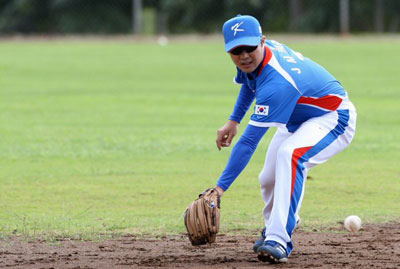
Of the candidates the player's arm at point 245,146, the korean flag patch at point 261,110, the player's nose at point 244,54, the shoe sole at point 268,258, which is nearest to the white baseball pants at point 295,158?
the shoe sole at point 268,258

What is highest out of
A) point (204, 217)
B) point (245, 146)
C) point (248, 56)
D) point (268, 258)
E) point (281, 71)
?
point (248, 56)

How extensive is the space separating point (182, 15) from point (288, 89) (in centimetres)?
4272

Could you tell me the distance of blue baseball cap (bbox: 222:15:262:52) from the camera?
564 centimetres

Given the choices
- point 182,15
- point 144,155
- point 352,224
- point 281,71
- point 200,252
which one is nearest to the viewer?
point 281,71

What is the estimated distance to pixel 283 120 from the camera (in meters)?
5.70

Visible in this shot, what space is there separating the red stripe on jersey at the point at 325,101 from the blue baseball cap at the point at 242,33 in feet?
2.01

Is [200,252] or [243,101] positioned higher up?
[243,101]

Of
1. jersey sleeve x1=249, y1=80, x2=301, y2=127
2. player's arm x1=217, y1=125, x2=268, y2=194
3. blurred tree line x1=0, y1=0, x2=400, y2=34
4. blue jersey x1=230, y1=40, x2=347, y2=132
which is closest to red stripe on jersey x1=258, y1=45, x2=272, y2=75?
blue jersey x1=230, y1=40, x2=347, y2=132

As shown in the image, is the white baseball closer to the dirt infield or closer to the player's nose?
the dirt infield

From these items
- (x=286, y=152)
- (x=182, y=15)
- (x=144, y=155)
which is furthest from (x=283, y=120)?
(x=182, y=15)

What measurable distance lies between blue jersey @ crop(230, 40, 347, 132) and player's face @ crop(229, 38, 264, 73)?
0.07 m

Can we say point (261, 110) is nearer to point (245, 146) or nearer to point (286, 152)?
point (245, 146)

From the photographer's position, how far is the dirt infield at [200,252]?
6020 millimetres

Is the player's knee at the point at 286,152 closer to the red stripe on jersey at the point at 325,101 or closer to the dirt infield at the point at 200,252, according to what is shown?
the red stripe on jersey at the point at 325,101
